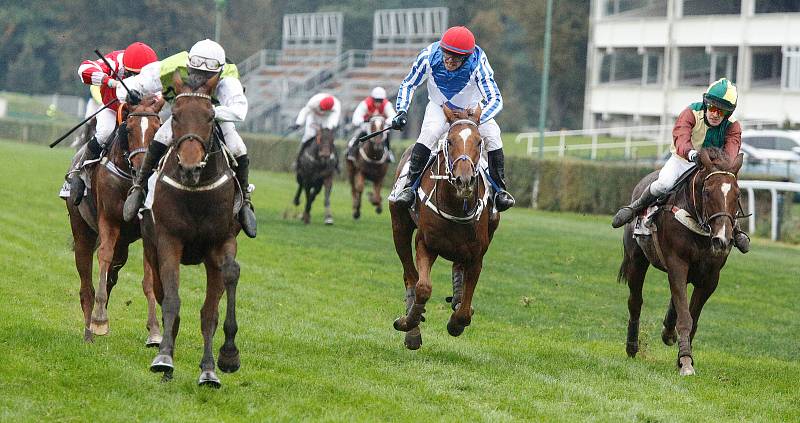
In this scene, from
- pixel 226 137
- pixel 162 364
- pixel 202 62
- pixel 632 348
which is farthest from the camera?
pixel 632 348

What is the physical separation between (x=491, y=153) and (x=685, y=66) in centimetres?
5428

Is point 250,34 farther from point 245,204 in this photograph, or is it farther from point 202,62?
point 202,62

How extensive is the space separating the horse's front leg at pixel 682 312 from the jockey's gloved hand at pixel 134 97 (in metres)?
4.22

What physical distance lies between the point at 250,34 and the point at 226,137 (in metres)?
58.8

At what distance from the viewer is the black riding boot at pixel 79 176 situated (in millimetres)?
9812

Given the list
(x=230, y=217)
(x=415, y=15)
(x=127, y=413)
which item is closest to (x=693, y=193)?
(x=230, y=217)

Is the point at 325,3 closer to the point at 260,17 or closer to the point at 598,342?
the point at 260,17

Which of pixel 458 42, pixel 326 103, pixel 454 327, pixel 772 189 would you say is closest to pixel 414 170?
pixel 458 42

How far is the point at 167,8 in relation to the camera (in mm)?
52375

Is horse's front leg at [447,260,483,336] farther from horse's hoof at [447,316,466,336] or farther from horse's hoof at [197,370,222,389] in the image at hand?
horse's hoof at [197,370,222,389]

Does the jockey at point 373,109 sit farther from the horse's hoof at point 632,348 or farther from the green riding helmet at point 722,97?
the green riding helmet at point 722,97

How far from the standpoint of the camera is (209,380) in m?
7.70

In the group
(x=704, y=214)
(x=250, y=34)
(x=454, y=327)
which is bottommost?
(x=454, y=327)

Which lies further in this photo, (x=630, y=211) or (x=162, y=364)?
(x=630, y=211)
